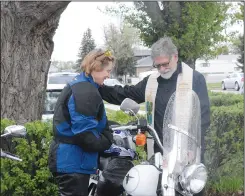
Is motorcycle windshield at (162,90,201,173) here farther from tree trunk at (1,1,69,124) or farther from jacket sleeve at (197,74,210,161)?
tree trunk at (1,1,69,124)

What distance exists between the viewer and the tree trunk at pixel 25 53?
466 cm

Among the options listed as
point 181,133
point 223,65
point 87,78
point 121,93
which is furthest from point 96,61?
point 223,65

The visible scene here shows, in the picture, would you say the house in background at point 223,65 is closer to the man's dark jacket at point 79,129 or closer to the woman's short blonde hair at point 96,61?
the woman's short blonde hair at point 96,61

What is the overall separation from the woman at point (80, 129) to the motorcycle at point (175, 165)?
1.22ft

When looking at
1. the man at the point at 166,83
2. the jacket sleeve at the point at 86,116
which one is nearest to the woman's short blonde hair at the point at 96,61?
the jacket sleeve at the point at 86,116

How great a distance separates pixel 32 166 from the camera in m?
3.86

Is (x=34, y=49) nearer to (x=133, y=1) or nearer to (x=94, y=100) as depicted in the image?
(x=94, y=100)

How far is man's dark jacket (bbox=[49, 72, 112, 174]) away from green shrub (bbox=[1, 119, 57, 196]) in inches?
22.0

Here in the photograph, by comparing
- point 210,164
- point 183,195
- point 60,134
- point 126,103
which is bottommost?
point 210,164

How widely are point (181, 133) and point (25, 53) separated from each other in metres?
2.52

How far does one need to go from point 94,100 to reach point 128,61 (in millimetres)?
41001

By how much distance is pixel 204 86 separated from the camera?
387cm

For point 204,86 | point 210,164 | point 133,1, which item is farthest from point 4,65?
point 133,1

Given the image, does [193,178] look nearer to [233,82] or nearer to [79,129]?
[79,129]
